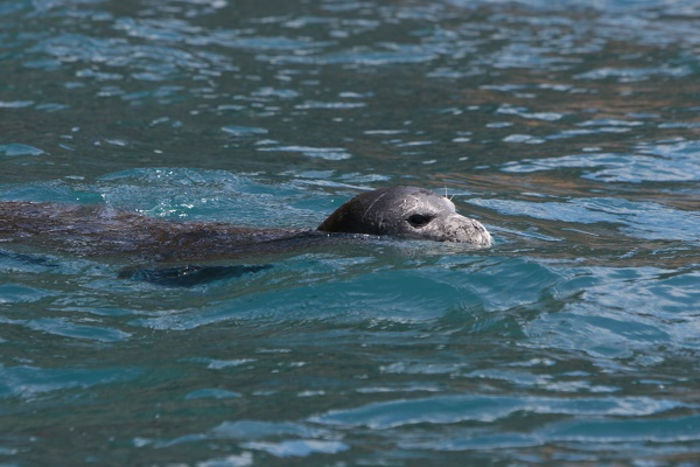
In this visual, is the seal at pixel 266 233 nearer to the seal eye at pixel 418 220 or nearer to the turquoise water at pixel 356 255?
the seal eye at pixel 418 220

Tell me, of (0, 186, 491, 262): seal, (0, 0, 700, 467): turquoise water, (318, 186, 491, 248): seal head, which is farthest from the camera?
(318, 186, 491, 248): seal head

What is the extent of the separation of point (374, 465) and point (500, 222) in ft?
15.4

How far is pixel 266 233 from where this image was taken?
25.6ft

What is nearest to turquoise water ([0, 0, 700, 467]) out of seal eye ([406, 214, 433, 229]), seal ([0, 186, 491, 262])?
seal ([0, 186, 491, 262])

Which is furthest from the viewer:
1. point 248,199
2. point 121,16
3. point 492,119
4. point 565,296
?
point 121,16

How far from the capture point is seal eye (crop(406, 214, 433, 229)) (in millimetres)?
7703

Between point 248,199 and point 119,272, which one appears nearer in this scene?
point 119,272

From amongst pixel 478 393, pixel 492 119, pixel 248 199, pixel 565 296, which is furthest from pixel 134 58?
pixel 478 393

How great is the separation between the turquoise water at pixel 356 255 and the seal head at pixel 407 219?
20 centimetres

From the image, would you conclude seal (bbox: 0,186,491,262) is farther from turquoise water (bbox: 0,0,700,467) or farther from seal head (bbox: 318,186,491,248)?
turquoise water (bbox: 0,0,700,467)

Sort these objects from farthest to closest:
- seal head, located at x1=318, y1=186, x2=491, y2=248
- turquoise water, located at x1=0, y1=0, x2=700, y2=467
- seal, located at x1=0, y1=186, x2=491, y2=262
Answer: seal head, located at x1=318, y1=186, x2=491, y2=248 → seal, located at x1=0, y1=186, x2=491, y2=262 → turquoise water, located at x1=0, y1=0, x2=700, y2=467

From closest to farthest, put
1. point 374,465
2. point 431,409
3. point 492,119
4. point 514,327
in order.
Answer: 1. point 374,465
2. point 431,409
3. point 514,327
4. point 492,119

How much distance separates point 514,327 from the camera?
20.3ft

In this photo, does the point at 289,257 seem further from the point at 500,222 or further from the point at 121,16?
the point at 121,16
